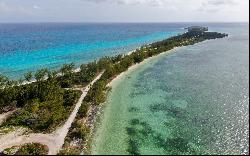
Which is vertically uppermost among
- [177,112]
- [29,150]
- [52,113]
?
[52,113]

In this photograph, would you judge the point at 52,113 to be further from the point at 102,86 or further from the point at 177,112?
the point at 177,112

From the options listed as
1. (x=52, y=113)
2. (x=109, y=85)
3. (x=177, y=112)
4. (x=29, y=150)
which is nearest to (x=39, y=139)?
(x=29, y=150)

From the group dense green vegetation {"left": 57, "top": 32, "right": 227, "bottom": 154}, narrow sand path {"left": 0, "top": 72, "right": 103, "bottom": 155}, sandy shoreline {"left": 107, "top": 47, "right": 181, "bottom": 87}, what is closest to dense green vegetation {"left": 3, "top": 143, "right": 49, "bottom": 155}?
narrow sand path {"left": 0, "top": 72, "right": 103, "bottom": 155}

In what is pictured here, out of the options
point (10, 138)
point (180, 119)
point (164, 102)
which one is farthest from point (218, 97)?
point (10, 138)

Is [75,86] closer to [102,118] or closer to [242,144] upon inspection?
[102,118]

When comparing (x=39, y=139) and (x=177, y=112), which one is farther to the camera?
(x=177, y=112)

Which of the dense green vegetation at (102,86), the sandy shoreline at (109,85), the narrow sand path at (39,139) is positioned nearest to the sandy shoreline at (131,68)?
the sandy shoreline at (109,85)
